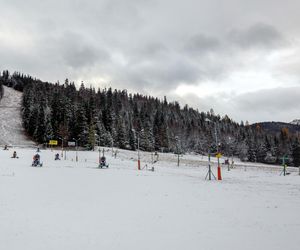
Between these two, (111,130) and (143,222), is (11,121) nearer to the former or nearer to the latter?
(111,130)

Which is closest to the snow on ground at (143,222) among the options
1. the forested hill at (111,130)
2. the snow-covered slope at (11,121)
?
the forested hill at (111,130)

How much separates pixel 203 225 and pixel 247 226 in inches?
48.8

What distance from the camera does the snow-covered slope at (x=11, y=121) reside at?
102 m

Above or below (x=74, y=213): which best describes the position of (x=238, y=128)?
above

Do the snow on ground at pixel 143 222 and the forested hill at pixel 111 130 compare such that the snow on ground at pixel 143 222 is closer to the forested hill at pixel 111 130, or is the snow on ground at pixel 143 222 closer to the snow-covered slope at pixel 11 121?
the forested hill at pixel 111 130

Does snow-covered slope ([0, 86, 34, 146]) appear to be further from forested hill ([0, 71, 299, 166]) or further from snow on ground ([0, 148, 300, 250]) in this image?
snow on ground ([0, 148, 300, 250])

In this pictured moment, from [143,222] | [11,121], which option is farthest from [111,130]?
[143,222]

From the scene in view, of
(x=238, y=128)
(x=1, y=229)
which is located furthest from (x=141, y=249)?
(x=238, y=128)

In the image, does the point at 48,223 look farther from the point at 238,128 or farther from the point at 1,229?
the point at 238,128

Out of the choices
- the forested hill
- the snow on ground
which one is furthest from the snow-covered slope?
the snow on ground

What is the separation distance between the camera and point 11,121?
128625 mm

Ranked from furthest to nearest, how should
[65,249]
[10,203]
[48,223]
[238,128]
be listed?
1. [238,128]
2. [10,203]
3. [48,223]
4. [65,249]

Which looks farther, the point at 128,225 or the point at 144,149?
the point at 144,149

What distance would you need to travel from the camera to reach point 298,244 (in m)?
6.62
